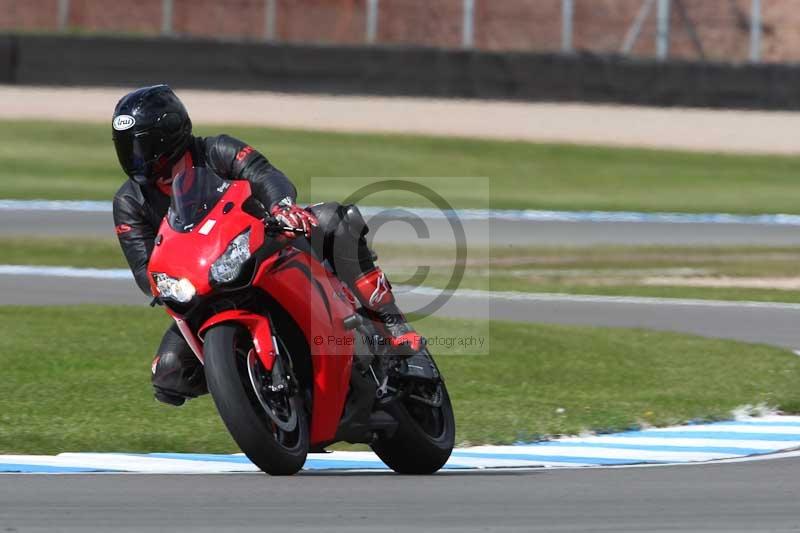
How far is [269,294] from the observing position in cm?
566

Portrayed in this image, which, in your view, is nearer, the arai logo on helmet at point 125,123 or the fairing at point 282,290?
the fairing at point 282,290

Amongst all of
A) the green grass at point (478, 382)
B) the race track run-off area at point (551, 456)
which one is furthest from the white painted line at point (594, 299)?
Answer: the race track run-off area at point (551, 456)

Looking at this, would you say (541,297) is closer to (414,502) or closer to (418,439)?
(418,439)

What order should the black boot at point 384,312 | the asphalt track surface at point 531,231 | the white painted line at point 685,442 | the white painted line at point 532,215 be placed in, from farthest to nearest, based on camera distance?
the white painted line at point 532,215
the asphalt track surface at point 531,231
the white painted line at point 685,442
the black boot at point 384,312

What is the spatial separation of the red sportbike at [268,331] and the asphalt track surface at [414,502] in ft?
0.75

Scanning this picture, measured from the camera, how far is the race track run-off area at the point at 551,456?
21.0 feet

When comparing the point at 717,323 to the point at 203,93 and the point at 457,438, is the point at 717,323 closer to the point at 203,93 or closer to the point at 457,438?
the point at 457,438

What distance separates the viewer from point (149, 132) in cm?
590

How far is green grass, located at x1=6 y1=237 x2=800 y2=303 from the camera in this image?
1429 cm

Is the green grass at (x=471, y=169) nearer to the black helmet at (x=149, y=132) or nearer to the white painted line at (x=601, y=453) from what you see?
the white painted line at (x=601, y=453)

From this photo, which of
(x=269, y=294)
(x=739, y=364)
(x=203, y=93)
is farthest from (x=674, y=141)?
(x=269, y=294)

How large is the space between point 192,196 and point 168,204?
0.51 metres

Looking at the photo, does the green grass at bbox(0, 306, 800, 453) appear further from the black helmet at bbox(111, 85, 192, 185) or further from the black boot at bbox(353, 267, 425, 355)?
the black helmet at bbox(111, 85, 192, 185)
